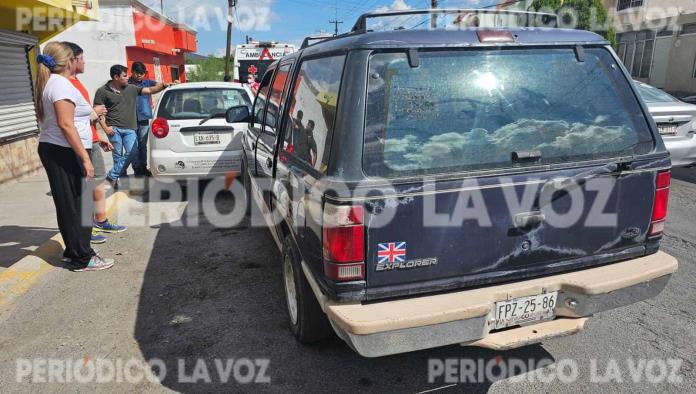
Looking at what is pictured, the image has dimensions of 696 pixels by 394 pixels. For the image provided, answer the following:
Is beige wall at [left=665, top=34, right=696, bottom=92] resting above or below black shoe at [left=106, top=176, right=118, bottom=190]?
above

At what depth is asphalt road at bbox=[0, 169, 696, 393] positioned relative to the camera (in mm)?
2805

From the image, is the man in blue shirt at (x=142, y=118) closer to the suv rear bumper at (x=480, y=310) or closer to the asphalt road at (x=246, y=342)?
the asphalt road at (x=246, y=342)

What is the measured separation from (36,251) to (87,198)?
969 mm

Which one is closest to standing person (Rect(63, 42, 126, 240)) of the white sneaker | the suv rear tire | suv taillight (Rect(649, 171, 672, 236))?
the white sneaker

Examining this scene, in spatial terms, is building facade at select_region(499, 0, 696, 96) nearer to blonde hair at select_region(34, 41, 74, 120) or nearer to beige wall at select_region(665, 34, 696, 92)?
beige wall at select_region(665, 34, 696, 92)

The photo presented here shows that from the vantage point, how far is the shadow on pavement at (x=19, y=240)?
475cm

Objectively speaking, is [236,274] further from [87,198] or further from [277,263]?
[87,198]

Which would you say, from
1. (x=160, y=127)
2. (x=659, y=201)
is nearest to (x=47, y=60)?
(x=160, y=127)

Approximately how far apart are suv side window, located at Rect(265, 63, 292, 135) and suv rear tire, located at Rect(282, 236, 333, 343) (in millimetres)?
1063

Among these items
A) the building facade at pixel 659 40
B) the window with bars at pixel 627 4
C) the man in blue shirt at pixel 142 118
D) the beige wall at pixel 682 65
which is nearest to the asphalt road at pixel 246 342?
the man in blue shirt at pixel 142 118

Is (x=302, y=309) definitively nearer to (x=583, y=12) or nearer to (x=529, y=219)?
(x=529, y=219)

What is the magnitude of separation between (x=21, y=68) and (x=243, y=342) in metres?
8.46

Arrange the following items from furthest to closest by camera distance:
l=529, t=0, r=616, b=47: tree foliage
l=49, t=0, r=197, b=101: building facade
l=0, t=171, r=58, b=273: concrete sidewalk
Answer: l=529, t=0, r=616, b=47: tree foliage
l=49, t=0, r=197, b=101: building facade
l=0, t=171, r=58, b=273: concrete sidewalk

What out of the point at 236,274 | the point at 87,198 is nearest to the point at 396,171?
the point at 236,274
